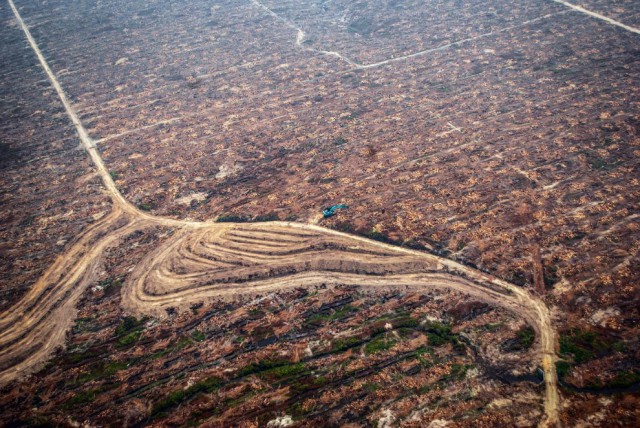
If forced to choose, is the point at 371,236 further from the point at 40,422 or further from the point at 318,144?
the point at 40,422

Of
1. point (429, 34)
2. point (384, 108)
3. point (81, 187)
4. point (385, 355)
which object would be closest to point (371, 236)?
point (385, 355)

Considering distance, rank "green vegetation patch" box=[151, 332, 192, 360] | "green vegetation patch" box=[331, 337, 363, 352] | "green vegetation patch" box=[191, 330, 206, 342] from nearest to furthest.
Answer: "green vegetation patch" box=[331, 337, 363, 352], "green vegetation patch" box=[151, 332, 192, 360], "green vegetation patch" box=[191, 330, 206, 342]

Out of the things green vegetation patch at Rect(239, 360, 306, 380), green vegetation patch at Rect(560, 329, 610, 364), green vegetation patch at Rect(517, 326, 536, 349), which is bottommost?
green vegetation patch at Rect(239, 360, 306, 380)

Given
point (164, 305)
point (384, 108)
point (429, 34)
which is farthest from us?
point (429, 34)

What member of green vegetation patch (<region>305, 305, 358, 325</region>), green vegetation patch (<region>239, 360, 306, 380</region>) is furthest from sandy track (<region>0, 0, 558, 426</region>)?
green vegetation patch (<region>239, 360, 306, 380</region>)

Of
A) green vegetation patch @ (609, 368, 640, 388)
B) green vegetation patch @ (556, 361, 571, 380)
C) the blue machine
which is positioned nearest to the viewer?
green vegetation patch @ (609, 368, 640, 388)

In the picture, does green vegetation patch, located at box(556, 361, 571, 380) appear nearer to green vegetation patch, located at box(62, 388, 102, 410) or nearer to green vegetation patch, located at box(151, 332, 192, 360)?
→ green vegetation patch, located at box(151, 332, 192, 360)

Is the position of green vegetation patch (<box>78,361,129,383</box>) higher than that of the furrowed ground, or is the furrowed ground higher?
the furrowed ground

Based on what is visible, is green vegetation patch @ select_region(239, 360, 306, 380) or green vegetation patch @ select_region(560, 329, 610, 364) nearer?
green vegetation patch @ select_region(560, 329, 610, 364)

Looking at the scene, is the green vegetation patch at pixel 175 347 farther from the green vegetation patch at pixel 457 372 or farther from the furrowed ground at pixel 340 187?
the green vegetation patch at pixel 457 372
